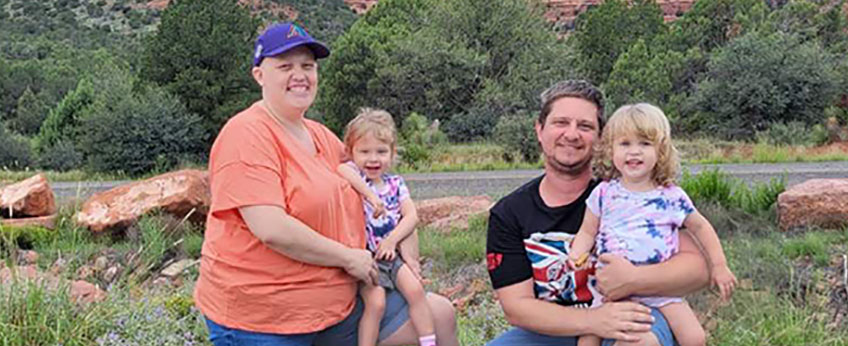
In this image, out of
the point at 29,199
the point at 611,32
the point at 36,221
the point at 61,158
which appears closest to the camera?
the point at 36,221

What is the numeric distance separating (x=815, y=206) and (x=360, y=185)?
6.56 meters

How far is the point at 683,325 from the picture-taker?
3113mm

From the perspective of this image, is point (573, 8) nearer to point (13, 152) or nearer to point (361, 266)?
point (13, 152)

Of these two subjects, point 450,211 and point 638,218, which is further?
point 450,211

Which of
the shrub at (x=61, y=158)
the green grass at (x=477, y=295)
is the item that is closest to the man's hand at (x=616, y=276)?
the green grass at (x=477, y=295)

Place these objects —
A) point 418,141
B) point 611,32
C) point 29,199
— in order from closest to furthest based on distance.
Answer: point 29,199
point 418,141
point 611,32

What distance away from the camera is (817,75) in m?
26.2

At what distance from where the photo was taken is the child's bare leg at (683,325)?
10.2 ft

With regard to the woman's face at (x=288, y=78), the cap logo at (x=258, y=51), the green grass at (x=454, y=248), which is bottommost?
the green grass at (x=454, y=248)

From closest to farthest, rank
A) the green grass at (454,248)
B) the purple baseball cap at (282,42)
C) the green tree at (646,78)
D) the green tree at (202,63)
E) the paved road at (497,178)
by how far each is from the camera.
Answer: the purple baseball cap at (282,42), the green grass at (454,248), the paved road at (497,178), the green tree at (202,63), the green tree at (646,78)

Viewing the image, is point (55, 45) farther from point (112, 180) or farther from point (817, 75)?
point (817, 75)

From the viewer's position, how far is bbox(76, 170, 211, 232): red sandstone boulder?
1016 cm

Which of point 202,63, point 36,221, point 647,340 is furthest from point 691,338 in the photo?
point 202,63

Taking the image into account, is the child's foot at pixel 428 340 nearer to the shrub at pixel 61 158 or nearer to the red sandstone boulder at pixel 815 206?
the red sandstone boulder at pixel 815 206
